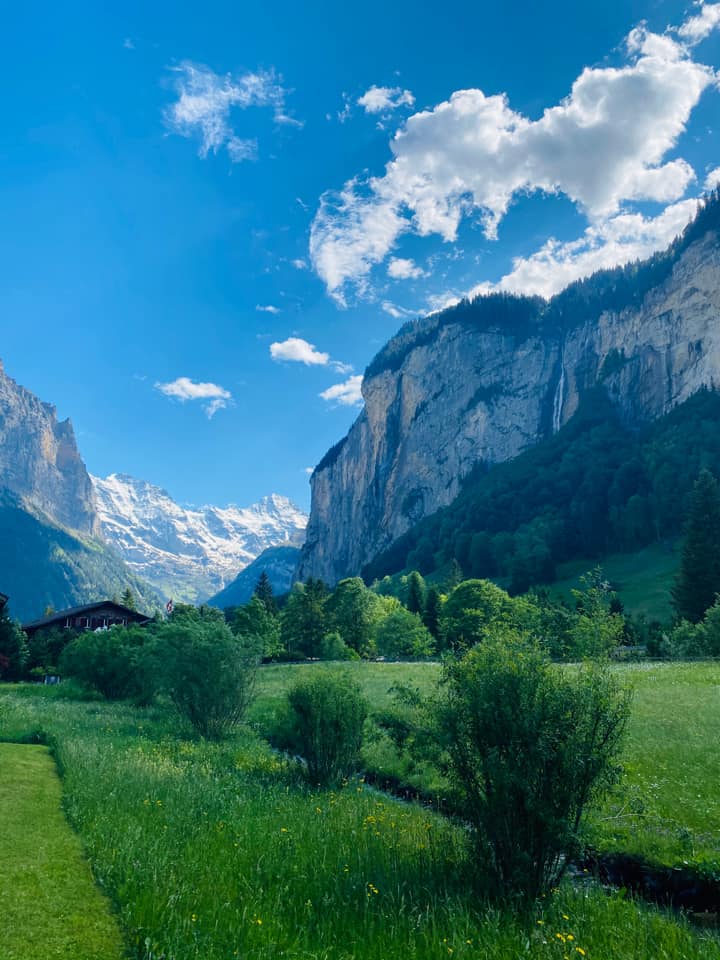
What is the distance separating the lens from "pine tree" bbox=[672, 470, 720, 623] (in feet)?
233

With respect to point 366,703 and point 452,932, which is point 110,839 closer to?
point 452,932

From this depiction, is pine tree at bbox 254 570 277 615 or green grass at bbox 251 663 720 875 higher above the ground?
pine tree at bbox 254 570 277 615

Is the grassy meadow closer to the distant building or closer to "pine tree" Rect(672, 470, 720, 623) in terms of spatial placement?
"pine tree" Rect(672, 470, 720, 623)

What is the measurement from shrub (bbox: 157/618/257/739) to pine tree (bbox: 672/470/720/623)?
5970cm

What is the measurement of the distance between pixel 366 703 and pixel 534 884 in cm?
1222

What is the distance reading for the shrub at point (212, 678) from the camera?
3055 cm

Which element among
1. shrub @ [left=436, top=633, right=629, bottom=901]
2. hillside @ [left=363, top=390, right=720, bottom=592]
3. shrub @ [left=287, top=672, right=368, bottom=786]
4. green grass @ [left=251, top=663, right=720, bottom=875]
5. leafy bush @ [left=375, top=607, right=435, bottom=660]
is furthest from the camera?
hillside @ [left=363, top=390, right=720, bottom=592]

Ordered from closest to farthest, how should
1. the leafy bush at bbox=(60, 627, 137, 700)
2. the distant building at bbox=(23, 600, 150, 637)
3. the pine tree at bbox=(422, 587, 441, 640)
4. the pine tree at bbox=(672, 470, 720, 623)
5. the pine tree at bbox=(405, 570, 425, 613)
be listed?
the leafy bush at bbox=(60, 627, 137, 700), the pine tree at bbox=(672, 470, 720, 623), the pine tree at bbox=(422, 587, 441, 640), the distant building at bbox=(23, 600, 150, 637), the pine tree at bbox=(405, 570, 425, 613)

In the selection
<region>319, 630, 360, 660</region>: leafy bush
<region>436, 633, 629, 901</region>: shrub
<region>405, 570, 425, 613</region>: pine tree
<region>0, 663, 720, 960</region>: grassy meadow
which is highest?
<region>405, 570, 425, 613</region>: pine tree

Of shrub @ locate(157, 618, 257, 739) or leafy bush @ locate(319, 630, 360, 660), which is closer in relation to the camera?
shrub @ locate(157, 618, 257, 739)

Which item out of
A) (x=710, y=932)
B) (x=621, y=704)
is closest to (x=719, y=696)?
(x=710, y=932)

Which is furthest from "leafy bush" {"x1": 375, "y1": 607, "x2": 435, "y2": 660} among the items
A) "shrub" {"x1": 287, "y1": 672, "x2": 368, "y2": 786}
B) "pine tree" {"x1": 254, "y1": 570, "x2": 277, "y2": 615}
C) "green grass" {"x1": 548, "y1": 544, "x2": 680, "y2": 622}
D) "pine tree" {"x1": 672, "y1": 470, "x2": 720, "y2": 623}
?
"shrub" {"x1": 287, "y1": 672, "x2": 368, "y2": 786}

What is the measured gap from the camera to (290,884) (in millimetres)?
11164

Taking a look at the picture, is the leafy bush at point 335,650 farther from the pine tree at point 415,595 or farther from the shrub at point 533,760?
the shrub at point 533,760
